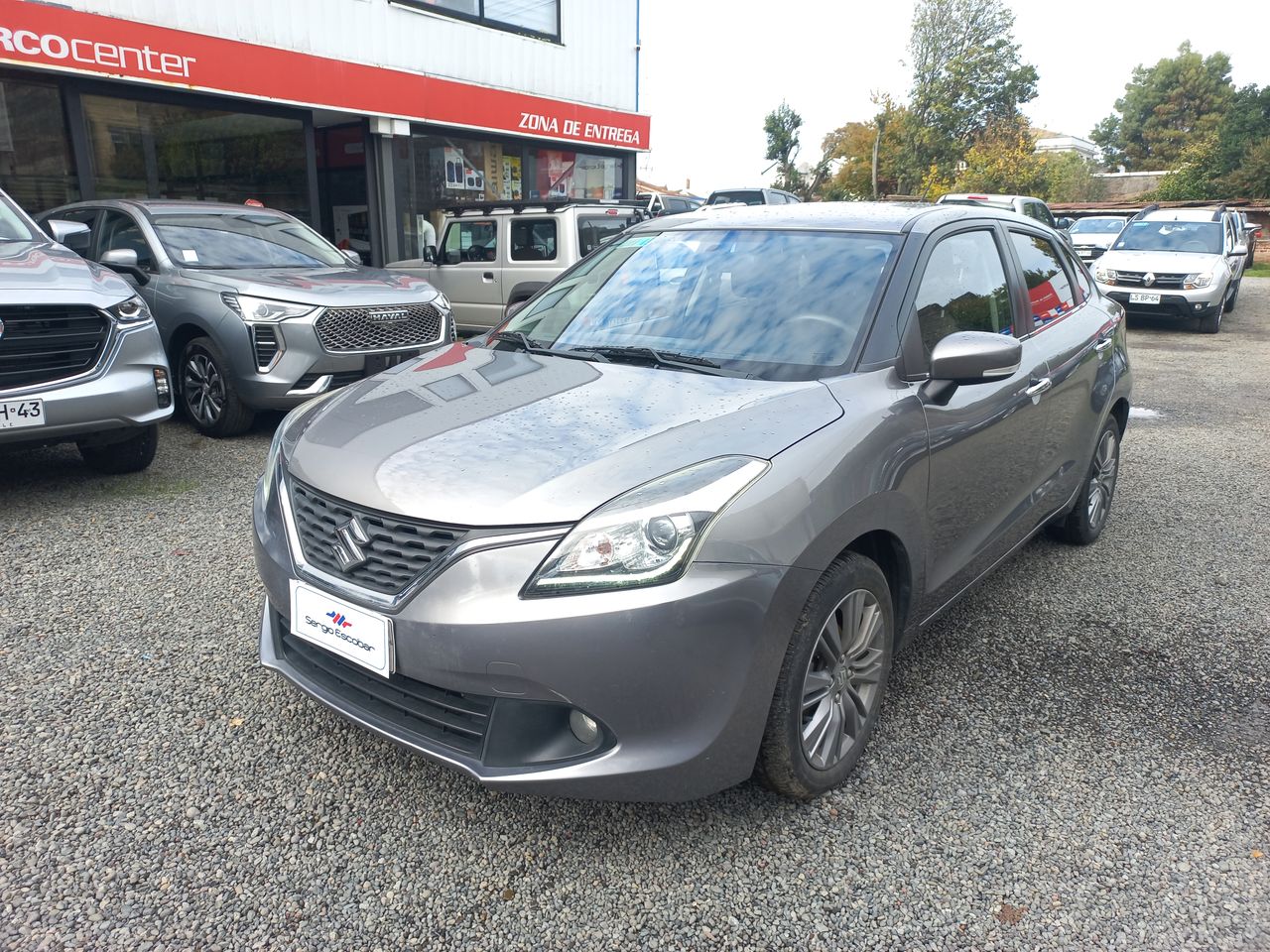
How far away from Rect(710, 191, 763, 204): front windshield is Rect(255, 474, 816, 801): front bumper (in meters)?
21.1

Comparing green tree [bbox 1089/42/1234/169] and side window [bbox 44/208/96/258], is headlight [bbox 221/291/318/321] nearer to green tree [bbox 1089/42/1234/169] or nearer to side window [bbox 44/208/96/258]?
side window [bbox 44/208/96/258]

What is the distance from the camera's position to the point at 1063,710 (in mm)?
3082

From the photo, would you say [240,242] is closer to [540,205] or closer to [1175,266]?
[540,205]

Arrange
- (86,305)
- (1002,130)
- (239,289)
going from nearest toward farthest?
1. (86,305)
2. (239,289)
3. (1002,130)

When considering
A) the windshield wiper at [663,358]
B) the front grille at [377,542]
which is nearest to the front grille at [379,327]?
the windshield wiper at [663,358]

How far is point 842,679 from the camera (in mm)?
2518

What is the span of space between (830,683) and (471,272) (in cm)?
934

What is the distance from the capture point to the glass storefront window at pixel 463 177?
13375mm

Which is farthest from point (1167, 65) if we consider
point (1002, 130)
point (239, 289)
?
point (239, 289)

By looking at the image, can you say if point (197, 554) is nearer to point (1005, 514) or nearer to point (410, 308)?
point (410, 308)

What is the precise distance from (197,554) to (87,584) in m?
0.48

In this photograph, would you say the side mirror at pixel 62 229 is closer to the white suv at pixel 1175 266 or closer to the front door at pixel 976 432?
the front door at pixel 976 432

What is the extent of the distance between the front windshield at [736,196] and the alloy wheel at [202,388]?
676 inches

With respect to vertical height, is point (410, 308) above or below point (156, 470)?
above
